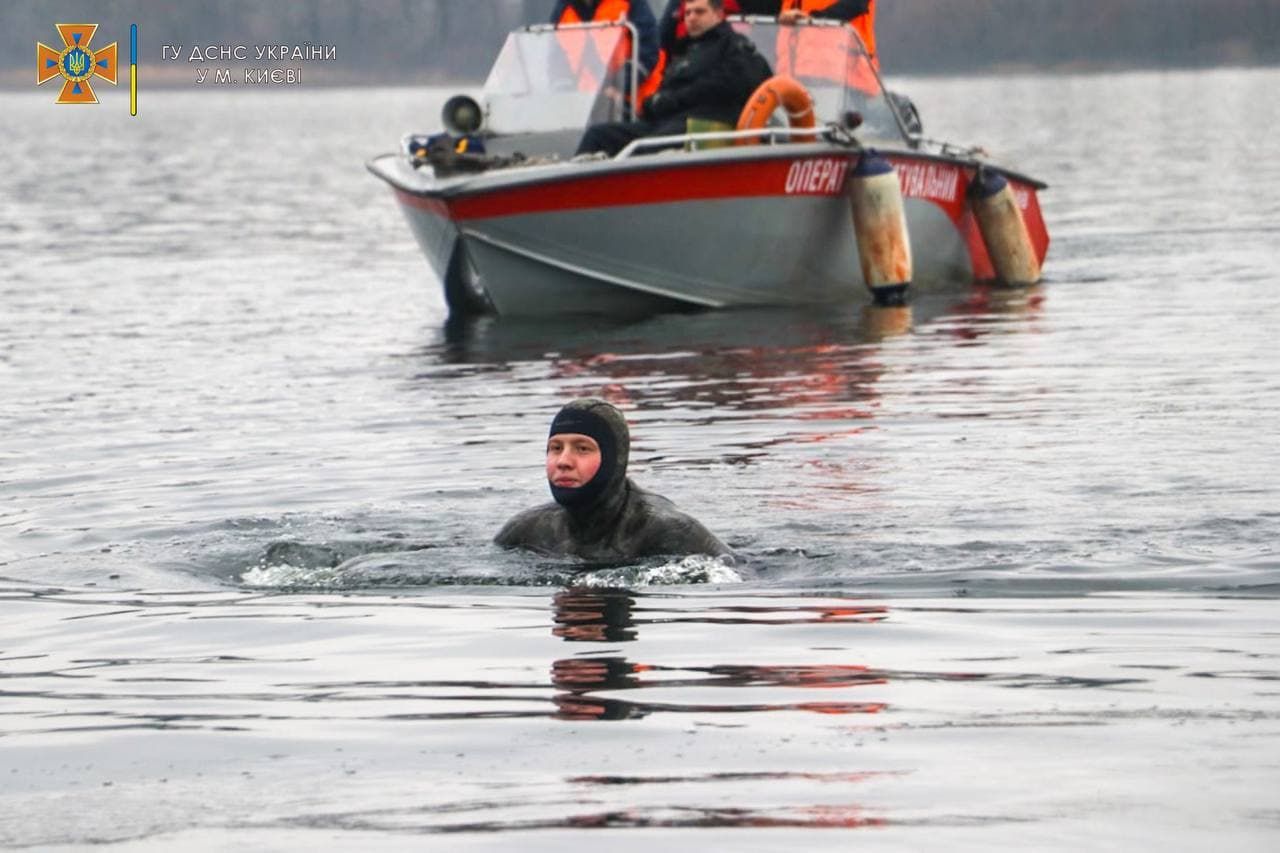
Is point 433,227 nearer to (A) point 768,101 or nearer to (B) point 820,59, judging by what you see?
(A) point 768,101

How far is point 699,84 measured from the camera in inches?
671

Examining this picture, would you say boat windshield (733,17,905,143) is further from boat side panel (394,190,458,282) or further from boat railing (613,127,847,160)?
boat side panel (394,190,458,282)

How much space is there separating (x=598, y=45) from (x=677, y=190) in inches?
77.1

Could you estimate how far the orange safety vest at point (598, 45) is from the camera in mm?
18203

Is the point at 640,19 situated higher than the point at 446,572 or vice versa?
the point at 640,19

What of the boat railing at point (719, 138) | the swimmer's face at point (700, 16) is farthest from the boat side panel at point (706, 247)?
the swimmer's face at point (700, 16)

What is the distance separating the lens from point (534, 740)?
21.9 ft

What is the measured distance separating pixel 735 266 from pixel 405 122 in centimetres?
7829

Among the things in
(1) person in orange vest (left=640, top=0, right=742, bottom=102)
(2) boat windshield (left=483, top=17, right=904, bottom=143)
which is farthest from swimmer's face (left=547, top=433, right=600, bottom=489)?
(2) boat windshield (left=483, top=17, right=904, bottom=143)

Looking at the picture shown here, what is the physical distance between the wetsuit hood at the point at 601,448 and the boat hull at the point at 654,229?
7.40 meters

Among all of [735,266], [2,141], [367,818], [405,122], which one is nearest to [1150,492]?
[367,818]

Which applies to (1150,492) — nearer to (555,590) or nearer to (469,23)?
(555,590)

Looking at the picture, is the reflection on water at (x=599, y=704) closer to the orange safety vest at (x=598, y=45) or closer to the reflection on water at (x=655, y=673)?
the reflection on water at (x=655, y=673)

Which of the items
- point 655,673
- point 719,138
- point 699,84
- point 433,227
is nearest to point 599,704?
point 655,673
